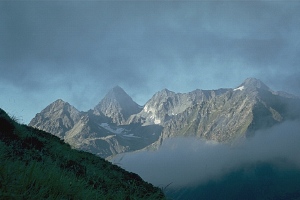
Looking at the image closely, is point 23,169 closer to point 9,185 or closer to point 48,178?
point 48,178

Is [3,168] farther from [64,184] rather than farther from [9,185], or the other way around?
[64,184]

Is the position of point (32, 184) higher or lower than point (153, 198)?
lower

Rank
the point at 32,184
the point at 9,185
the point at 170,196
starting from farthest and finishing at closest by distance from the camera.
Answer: the point at 170,196
the point at 32,184
the point at 9,185

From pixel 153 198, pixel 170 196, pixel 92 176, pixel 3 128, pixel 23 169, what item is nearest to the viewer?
pixel 23 169

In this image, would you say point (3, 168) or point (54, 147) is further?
point (54, 147)

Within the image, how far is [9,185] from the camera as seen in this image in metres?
4.58

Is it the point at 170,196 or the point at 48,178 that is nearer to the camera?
the point at 48,178

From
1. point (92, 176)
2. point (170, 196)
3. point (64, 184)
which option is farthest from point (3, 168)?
point (92, 176)

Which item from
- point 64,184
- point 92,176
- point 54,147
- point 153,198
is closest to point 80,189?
point 64,184

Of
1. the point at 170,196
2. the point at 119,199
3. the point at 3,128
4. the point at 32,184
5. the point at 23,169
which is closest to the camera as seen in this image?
the point at 32,184

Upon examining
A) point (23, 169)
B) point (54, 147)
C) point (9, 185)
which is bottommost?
point (9, 185)

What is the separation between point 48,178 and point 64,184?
36 centimetres

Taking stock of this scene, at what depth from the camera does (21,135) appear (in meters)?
15.4

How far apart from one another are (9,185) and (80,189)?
6.06 feet
